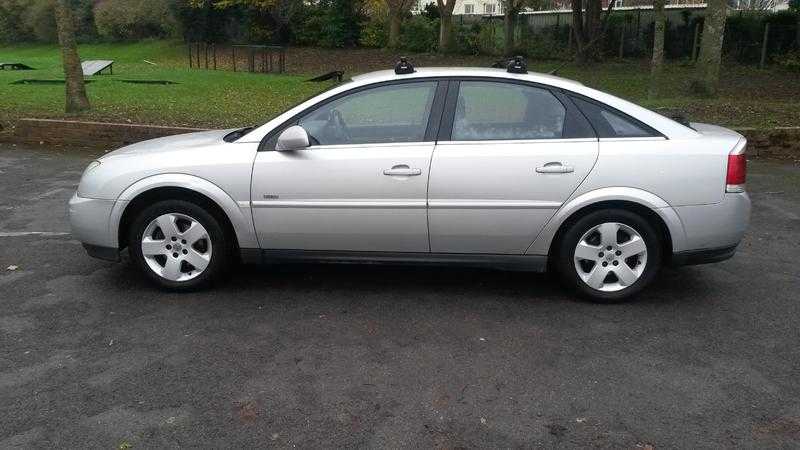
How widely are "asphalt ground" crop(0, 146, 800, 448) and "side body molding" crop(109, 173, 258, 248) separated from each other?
479 millimetres

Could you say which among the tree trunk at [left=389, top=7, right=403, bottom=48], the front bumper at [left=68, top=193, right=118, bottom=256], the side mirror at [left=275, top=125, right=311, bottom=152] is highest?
the tree trunk at [left=389, top=7, right=403, bottom=48]

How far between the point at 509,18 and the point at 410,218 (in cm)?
2722

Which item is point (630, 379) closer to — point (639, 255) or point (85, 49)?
point (639, 255)

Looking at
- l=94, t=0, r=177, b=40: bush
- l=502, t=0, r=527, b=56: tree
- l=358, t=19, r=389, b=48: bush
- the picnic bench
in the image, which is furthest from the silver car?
l=94, t=0, r=177, b=40: bush

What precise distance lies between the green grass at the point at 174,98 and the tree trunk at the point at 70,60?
274 millimetres

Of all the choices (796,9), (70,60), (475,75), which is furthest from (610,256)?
(796,9)

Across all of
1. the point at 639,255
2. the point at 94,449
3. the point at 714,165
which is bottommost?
the point at 94,449

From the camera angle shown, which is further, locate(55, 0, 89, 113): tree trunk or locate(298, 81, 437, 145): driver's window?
locate(55, 0, 89, 113): tree trunk

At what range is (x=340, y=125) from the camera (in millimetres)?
5211

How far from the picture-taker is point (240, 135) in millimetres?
5488

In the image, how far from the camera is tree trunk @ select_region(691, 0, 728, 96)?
14422 mm

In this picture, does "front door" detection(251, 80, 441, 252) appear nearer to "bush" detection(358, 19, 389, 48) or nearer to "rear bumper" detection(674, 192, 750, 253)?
"rear bumper" detection(674, 192, 750, 253)

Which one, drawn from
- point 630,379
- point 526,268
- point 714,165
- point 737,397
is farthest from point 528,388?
point 714,165

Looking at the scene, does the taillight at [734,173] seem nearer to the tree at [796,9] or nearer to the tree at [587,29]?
the tree at [587,29]
